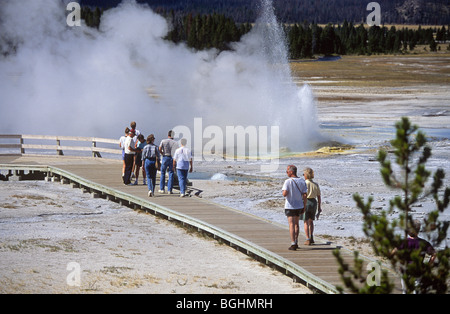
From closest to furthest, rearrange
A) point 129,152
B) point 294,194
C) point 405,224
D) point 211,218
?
point 405,224 < point 294,194 < point 211,218 < point 129,152

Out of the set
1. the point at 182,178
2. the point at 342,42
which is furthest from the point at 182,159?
the point at 342,42

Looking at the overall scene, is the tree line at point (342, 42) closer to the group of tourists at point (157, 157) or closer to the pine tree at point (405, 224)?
the group of tourists at point (157, 157)

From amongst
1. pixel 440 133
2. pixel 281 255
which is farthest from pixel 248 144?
pixel 281 255

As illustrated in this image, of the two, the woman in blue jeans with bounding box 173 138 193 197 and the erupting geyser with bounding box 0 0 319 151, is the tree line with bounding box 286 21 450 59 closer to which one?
the erupting geyser with bounding box 0 0 319 151

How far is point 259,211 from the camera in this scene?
1839cm

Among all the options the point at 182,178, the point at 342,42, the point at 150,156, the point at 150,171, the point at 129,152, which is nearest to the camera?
the point at 150,156

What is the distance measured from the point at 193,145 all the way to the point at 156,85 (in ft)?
15.9

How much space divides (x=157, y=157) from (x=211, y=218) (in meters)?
2.22

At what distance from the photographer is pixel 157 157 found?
17.4 metres

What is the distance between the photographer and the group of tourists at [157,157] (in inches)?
659

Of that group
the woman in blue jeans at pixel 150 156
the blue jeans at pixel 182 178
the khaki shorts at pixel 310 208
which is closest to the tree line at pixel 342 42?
the blue jeans at pixel 182 178

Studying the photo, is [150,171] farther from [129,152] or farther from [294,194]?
[294,194]

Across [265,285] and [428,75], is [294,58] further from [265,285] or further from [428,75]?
[265,285]

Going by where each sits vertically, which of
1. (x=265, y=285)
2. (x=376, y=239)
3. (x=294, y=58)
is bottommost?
(x=265, y=285)
